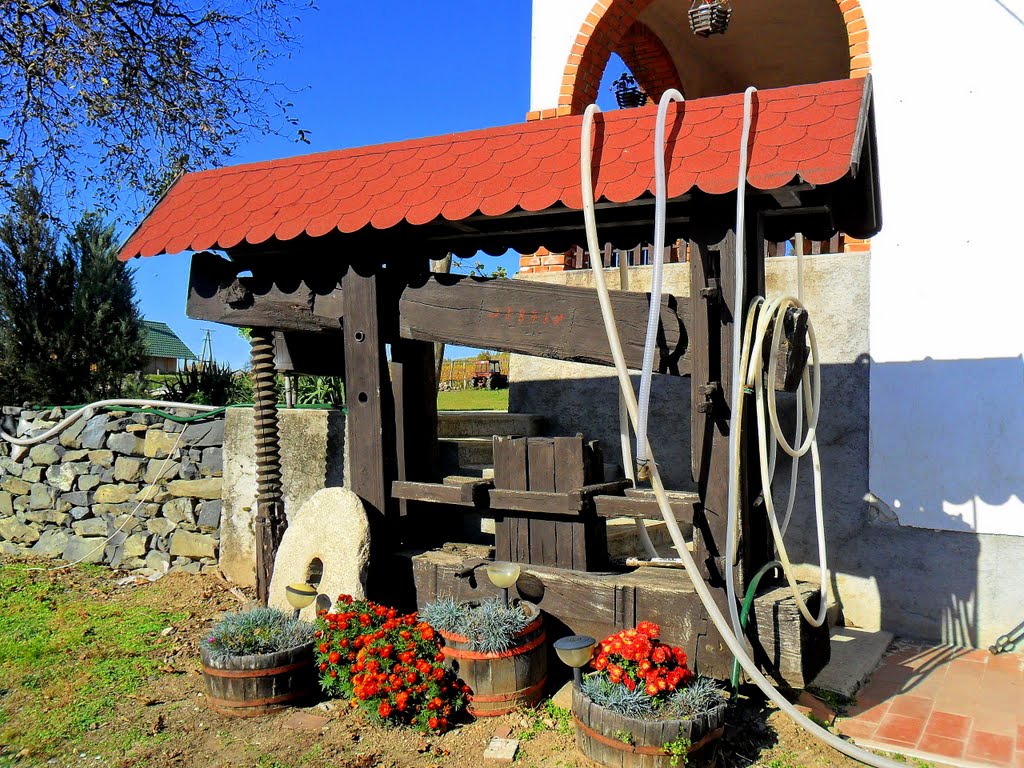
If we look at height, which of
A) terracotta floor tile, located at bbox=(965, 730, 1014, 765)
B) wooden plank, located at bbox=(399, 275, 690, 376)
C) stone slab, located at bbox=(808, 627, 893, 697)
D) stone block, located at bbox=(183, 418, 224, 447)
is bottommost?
terracotta floor tile, located at bbox=(965, 730, 1014, 765)

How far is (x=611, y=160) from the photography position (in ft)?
11.7

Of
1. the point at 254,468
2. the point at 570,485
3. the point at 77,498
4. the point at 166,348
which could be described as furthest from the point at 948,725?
the point at 166,348

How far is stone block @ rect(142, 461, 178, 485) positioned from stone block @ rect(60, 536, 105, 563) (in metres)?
0.76

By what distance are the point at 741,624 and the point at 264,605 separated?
283 centimetres

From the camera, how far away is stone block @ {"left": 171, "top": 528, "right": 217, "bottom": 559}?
Answer: 633cm

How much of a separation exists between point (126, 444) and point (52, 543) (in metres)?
1.28

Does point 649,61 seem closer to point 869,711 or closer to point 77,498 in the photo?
point 869,711

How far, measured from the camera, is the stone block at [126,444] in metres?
6.87

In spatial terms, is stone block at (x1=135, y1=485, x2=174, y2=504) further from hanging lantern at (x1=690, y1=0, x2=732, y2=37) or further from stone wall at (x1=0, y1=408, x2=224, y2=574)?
hanging lantern at (x1=690, y1=0, x2=732, y2=37)

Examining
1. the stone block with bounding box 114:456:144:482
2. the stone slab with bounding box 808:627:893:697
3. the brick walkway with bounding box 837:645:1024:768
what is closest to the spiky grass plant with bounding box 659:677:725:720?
the brick walkway with bounding box 837:645:1024:768

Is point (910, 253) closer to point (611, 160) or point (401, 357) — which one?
point (611, 160)

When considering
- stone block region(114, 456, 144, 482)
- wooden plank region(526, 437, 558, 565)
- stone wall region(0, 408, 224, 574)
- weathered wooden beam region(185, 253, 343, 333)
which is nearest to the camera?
wooden plank region(526, 437, 558, 565)

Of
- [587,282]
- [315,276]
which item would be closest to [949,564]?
[587,282]

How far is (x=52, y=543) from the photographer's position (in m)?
7.29
